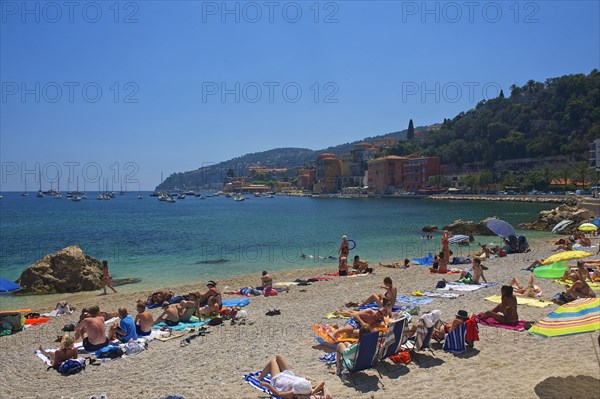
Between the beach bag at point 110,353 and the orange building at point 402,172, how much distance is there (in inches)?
4515

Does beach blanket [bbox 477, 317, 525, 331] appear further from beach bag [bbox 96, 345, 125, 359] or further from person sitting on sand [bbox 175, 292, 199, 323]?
beach bag [bbox 96, 345, 125, 359]

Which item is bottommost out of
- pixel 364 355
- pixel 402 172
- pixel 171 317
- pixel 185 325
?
pixel 185 325

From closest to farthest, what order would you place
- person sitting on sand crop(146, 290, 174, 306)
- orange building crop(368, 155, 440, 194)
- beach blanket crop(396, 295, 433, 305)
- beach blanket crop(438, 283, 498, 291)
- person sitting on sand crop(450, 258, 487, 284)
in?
1. beach blanket crop(396, 295, 433, 305)
2. beach blanket crop(438, 283, 498, 291)
3. person sitting on sand crop(146, 290, 174, 306)
4. person sitting on sand crop(450, 258, 487, 284)
5. orange building crop(368, 155, 440, 194)

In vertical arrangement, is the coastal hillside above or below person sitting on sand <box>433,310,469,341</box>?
above

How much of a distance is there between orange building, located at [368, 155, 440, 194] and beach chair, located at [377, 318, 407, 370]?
376 feet

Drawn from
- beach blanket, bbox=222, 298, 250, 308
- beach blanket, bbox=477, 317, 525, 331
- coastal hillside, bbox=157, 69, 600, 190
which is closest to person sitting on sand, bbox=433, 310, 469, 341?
beach blanket, bbox=477, 317, 525, 331

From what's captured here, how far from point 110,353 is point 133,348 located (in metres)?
0.37

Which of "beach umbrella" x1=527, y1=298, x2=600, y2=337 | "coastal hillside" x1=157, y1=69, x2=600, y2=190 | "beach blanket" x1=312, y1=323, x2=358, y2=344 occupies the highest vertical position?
"coastal hillside" x1=157, y1=69, x2=600, y2=190

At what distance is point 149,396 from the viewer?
5.84 metres

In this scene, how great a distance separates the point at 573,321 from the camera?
202 inches

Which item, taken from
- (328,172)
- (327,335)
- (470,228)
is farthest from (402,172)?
(327,335)

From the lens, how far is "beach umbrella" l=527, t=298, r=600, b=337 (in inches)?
196

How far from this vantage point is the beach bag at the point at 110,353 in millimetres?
7551

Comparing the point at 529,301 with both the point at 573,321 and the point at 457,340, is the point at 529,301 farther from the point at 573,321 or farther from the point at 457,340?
the point at 573,321
